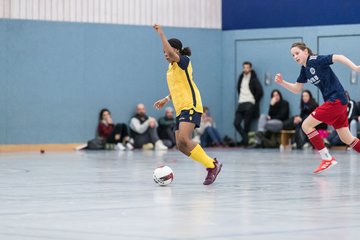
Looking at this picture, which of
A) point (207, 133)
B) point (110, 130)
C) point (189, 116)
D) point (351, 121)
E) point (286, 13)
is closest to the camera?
point (189, 116)

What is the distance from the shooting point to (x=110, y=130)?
28.9 metres

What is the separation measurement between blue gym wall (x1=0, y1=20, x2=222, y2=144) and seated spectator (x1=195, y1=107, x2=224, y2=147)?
1.19m

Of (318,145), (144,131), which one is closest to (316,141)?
(318,145)

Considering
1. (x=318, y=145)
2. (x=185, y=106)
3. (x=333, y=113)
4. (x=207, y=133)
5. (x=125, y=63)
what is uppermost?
(x=125, y=63)

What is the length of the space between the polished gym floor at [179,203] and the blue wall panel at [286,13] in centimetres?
1128

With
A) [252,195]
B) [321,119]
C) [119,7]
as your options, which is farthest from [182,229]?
[119,7]

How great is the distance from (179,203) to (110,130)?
18249mm

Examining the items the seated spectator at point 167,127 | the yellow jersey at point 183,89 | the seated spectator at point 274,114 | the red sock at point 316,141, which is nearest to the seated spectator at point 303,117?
the seated spectator at point 274,114

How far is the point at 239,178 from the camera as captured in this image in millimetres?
15172

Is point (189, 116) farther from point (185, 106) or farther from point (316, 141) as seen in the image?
point (316, 141)

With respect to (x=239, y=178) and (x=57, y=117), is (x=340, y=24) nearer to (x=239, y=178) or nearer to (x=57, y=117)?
(x=57, y=117)

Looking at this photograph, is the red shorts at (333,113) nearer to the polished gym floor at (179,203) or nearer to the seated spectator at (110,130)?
the polished gym floor at (179,203)

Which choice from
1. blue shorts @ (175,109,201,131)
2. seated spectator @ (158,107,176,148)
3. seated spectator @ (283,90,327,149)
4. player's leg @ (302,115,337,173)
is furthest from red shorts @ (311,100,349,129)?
seated spectator @ (158,107,176,148)

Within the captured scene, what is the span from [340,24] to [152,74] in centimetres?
570
